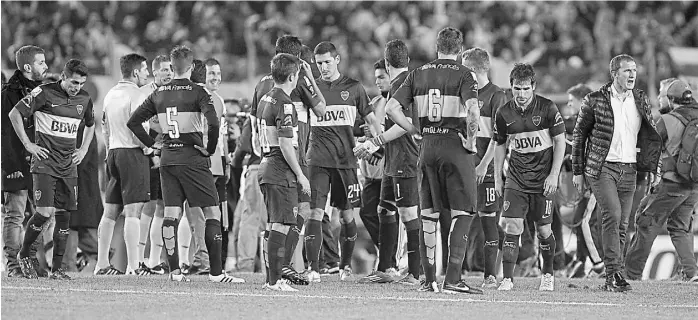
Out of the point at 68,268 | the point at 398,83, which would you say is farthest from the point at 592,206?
the point at 68,268

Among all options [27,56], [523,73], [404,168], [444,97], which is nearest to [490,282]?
[404,168]

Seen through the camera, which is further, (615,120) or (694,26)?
(694,26)

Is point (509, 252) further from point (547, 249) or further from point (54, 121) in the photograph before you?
point (54, 121)

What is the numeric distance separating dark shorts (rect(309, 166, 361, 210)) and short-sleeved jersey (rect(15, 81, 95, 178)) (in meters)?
2.65

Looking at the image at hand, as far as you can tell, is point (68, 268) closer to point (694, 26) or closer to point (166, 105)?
point (166, 105)

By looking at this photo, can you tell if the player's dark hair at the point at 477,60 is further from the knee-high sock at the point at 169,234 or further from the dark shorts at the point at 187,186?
the knee-high sock at the point at 169,234

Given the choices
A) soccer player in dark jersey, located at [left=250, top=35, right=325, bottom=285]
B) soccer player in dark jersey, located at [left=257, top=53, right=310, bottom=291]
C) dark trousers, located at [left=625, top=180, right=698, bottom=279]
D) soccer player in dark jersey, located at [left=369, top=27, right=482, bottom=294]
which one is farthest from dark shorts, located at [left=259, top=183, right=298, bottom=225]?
dark trousers, located at [left=625, top=180, right=698, bottom=279]

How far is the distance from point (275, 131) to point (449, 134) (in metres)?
1.62

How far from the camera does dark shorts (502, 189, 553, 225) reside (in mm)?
12055

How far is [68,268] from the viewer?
15242 millimetres

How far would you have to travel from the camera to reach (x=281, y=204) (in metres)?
11.4

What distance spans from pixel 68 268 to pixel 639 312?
7.82 metres

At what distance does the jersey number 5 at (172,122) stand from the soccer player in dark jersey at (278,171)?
1.09 m

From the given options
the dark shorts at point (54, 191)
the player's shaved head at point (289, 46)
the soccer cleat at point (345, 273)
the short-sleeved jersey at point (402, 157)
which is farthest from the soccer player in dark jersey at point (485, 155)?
the dark shorts at point (54, 191)
